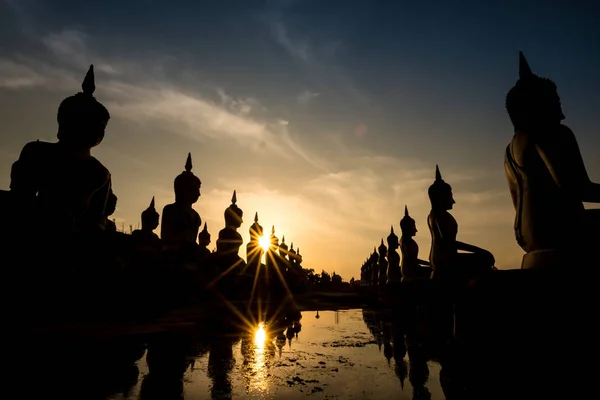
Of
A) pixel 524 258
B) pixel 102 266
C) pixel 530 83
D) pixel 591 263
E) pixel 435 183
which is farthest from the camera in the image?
pixel 435 183

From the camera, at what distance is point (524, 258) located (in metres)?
2.49

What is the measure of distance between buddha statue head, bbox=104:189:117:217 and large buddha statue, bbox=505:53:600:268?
4.91 m

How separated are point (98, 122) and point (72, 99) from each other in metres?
0.50

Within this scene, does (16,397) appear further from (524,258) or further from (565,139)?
(565,139)

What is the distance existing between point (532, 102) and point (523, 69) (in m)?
0.48

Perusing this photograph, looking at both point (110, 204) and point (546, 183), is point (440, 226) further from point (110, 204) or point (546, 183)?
point (110, 204)

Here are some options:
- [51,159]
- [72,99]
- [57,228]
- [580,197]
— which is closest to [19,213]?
[57,228]

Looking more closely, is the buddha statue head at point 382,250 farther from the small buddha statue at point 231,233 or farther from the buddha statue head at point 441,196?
the buddha statue head at point 441,196

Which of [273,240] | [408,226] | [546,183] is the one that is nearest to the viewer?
[546,183]

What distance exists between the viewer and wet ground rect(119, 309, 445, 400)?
1960 mm

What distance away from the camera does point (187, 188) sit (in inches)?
366

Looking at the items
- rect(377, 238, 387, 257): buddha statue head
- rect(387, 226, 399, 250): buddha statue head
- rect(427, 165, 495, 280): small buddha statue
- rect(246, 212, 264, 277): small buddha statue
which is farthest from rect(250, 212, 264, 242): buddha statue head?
rect(427, 165, 495, 280): small buddha statue

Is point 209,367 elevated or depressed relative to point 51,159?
depressed

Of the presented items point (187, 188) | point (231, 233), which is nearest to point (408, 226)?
point (231, 233)
